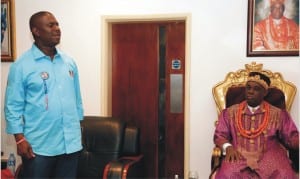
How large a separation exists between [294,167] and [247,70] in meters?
0.91

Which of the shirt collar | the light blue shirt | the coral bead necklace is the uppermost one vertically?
Answer: the shirt collar

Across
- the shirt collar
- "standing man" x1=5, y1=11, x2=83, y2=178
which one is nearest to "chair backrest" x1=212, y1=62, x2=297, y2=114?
"standing man" x1=5, y1=11, x2=83, y2=178

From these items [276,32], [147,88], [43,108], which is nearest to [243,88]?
[276,32]

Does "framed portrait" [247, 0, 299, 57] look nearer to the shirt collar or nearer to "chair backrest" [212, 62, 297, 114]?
"chair backrest" [212, 62, 297, 114]

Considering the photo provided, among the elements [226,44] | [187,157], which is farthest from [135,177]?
[226,44]

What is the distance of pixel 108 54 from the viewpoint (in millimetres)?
3506

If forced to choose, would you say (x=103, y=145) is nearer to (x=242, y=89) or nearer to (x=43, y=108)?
(x=43, y=108)

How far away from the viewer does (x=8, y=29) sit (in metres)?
3.61

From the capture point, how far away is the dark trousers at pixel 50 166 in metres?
1.87

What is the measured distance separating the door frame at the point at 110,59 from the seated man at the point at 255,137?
0.59 metres

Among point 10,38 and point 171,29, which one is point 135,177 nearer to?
point 171,29

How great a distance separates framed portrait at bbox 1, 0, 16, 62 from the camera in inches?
142

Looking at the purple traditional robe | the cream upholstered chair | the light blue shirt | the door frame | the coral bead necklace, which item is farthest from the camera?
the door frame

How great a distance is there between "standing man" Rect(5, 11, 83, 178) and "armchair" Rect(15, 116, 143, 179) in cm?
91
